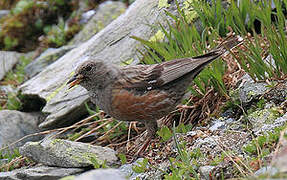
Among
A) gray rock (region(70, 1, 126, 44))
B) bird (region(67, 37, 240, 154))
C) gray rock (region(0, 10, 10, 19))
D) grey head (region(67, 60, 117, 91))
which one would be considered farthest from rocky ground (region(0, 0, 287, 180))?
gray rock (region(0, 10, 10, 19))

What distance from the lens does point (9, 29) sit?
9.67 metres

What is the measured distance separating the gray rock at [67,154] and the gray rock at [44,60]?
356 centimetres

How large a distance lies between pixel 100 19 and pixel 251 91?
482cm

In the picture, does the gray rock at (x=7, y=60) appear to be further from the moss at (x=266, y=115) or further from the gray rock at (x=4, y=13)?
the moss at (x=266, y=115)

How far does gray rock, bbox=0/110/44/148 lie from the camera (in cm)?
650

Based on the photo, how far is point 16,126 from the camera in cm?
670

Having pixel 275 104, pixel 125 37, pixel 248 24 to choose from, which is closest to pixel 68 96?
pixel 125 37

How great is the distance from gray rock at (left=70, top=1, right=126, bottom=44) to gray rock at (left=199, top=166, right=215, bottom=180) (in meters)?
5.28

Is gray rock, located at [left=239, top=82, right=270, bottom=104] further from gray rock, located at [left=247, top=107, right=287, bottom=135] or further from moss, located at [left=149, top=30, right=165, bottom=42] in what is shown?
moss, located at [left=149, top=30, right=165, bottom=42]

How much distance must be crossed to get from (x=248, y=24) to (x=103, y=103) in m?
2.30

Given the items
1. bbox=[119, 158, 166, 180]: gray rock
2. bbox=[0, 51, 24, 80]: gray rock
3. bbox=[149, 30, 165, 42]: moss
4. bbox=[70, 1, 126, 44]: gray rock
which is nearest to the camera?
bbox=[119, 158, 166, 180]: gray rock

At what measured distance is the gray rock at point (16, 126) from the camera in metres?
6.50

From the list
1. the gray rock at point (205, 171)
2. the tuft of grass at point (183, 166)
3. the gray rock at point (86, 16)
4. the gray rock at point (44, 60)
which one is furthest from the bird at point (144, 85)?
the gray rock at point (86, 16)

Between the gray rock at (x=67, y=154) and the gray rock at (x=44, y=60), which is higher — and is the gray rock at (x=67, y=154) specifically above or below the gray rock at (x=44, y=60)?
below
